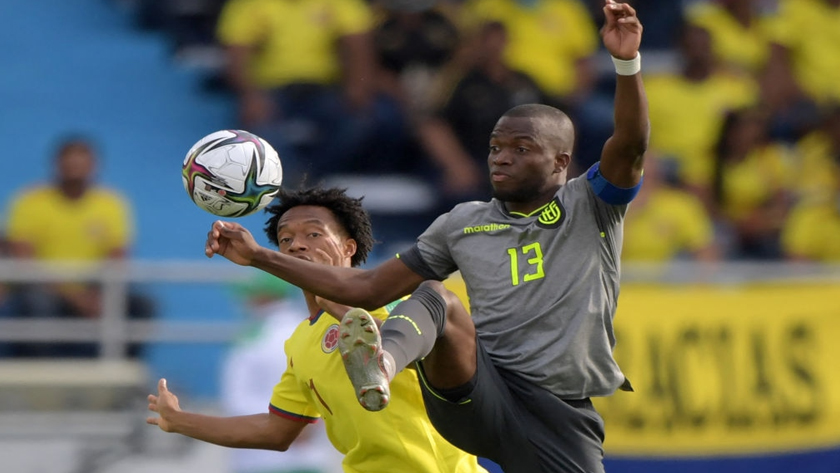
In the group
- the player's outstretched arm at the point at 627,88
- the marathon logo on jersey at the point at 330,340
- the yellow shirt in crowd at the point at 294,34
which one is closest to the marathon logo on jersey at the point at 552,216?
the player's outstretched arm at the point at 627,88

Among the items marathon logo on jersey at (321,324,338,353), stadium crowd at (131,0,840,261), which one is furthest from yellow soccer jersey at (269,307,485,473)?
stadium crowd at (131,0,840,261)

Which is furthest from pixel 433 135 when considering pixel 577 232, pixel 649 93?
pixel 577 232

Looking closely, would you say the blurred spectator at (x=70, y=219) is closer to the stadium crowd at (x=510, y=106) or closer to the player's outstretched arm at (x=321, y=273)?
the stadium crowd at (x=510, y=106)

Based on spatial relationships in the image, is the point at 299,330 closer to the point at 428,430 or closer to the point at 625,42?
the point at 428,430

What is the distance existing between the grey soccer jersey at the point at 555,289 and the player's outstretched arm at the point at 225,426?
1053mm

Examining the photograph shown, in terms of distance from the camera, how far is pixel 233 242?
4.79 metres

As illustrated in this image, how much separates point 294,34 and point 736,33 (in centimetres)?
360

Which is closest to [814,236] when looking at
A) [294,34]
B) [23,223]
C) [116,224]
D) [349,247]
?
[294,34]

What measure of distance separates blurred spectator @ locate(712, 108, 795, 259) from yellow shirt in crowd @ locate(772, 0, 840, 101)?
1.03 metres

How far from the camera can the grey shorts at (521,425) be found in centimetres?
496

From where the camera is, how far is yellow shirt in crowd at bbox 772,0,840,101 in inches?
446

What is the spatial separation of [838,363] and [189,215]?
5.20 m

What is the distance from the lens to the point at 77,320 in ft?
28.7

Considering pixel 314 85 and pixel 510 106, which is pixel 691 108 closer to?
pixel 510 106
